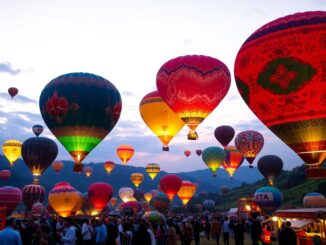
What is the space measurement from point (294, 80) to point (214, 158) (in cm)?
3188

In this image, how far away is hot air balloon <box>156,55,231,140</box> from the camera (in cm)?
2191

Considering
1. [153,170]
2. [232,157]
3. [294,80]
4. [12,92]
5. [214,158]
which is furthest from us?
[153,170]

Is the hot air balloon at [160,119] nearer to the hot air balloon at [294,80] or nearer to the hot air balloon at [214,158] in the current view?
the hot air balloon at [294,80]

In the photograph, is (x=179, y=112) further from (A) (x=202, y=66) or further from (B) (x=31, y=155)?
(B) (x=31, y=155)

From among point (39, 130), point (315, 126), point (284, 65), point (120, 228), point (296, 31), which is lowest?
point (120, 228)

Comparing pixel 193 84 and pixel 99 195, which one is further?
pixel 99 195

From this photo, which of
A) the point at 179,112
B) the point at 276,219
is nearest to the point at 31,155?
the point at 179,112

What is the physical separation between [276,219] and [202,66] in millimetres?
8900

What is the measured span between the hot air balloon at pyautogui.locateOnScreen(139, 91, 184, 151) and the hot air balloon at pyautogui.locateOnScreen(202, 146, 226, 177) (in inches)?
695

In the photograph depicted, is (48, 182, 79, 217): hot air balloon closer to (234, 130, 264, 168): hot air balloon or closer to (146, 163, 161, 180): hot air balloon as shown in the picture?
(234, 130, 264, 168): hot air balloon

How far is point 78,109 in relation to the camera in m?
22.3

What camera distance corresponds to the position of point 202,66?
22.0 m

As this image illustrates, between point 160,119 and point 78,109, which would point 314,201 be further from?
point 78,109

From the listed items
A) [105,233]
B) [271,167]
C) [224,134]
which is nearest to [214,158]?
[271,167]
